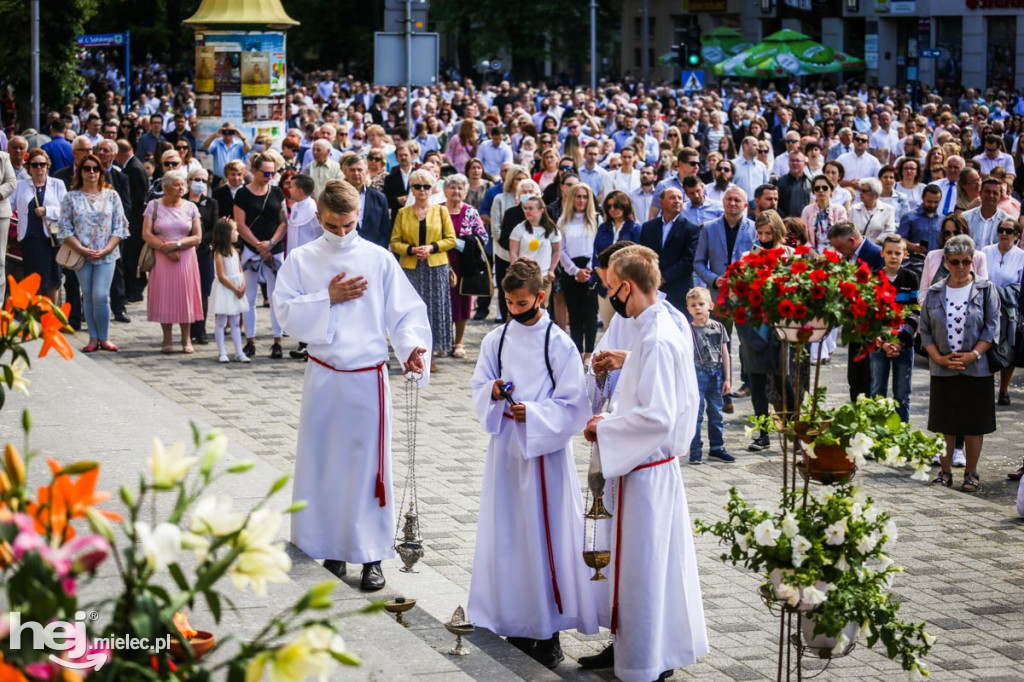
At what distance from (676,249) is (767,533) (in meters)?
7.92

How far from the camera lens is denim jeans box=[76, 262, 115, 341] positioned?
15.5 metres

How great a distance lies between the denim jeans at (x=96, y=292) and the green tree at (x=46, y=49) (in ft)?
45.5

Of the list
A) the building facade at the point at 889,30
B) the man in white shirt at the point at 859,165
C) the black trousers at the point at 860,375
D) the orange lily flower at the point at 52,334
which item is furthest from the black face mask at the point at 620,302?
the building facade at the point at 889,30

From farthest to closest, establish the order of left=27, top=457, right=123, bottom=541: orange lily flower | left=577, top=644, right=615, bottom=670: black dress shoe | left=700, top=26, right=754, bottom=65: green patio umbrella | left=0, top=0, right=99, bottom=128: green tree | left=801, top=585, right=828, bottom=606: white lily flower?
left=700, top=26, right=754, bottom=65: green patio umbrella, left=0, top=0, right=99, bottom=128: green tree, left=577, top=644, right=615, bottom=670: black dress shoe, left=801, top=585, right=828, bottom=606: white lily flower, left=27, top=457, right=123, bottom=541: orange lily flower

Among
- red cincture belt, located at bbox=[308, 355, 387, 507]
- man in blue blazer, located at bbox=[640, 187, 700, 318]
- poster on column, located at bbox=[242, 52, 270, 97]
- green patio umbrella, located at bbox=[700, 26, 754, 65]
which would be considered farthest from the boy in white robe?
green patio umbrella, located at bbox=[700, 26, 754, 65]

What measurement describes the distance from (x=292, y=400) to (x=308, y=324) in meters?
5.69

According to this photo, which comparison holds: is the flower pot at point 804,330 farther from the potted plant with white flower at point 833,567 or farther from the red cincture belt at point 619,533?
the red cincture belt at point 619,533

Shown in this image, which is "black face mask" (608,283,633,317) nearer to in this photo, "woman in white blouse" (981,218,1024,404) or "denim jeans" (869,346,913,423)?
"denim jeans" (869,346,913,423)

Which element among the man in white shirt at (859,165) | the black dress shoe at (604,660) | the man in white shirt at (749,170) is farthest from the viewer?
the man in white shirt at (859,165)

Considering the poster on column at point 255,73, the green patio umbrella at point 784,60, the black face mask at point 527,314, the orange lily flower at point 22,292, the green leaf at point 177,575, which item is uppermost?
the green patio umbrella at point 784,60

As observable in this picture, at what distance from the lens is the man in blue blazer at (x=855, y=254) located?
12516 millimetres

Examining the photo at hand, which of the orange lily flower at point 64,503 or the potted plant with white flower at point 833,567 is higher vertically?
the orange lily flower at point 64,503

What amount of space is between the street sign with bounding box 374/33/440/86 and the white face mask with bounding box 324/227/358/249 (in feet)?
36.5

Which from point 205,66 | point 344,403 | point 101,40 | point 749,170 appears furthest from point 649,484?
point 101,40
